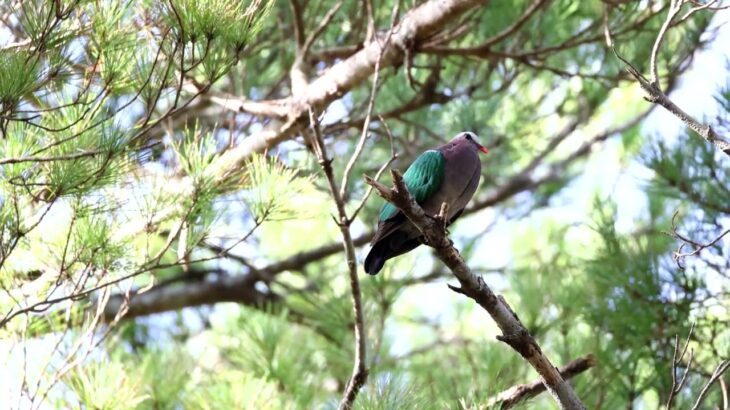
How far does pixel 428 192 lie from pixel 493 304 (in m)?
0.48

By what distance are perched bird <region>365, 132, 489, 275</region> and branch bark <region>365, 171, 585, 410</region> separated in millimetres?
363

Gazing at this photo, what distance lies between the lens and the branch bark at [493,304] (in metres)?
1.65

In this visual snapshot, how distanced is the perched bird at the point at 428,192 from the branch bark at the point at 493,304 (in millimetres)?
363

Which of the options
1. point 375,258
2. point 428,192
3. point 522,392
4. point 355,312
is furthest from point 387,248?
point 522,392

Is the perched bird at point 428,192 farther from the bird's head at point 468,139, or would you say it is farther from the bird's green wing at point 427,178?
the bird's head at point 468,139

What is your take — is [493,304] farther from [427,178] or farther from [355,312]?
[427,178]

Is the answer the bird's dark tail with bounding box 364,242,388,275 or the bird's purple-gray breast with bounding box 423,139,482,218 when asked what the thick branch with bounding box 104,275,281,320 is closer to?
the bird's dark tail with bounding box 364,242,388,275

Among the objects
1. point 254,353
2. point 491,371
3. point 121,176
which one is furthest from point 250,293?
point 121,176

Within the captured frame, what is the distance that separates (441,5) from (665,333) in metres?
1.03

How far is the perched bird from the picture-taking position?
208cm

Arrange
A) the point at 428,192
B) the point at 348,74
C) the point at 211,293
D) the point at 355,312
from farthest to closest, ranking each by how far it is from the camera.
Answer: the point at 211,293
the point at 348,74
the point at 428,192
the point at 355,312

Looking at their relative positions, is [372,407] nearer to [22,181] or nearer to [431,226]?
[431,226]

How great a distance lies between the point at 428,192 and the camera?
2105mm

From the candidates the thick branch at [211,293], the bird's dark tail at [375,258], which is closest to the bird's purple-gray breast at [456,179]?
the bird's dark tail at [375,258]
